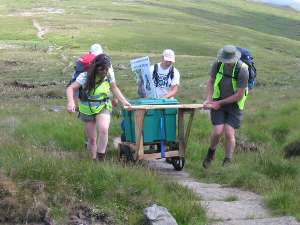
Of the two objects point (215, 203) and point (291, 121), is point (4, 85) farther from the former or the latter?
point (215, 203)

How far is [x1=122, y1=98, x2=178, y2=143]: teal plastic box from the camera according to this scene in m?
11.1

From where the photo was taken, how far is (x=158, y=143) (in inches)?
443

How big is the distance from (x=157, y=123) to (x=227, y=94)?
1359 mm

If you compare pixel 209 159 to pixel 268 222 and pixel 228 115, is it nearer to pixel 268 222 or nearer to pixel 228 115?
pixel 228 115

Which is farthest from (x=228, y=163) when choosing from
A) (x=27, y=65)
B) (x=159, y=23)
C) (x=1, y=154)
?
(x=159, y=23)

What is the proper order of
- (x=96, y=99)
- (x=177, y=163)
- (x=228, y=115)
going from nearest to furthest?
(x=96, y=99) < (x=228, y=115) < (x=177, y=163)

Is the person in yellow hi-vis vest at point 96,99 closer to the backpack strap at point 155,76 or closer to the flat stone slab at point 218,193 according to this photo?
the flat stone slab at point 218,193

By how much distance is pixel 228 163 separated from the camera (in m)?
10.9

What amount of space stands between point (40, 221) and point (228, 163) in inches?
197

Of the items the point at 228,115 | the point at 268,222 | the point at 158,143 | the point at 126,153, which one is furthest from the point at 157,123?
the point at 268,222

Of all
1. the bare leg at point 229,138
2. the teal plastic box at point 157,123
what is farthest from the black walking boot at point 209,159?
the teal plastic box at point 157,123

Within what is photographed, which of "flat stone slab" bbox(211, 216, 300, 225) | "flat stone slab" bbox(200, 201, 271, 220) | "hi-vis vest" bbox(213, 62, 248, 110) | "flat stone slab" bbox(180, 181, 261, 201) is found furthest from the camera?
"hi-vis vest" bbox(213, 62, 248, 110)

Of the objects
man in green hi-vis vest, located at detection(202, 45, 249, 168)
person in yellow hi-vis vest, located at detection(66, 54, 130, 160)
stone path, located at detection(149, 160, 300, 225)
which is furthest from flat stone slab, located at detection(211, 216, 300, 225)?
man in green hi-vis vest, located at detection(202, 45, 249, 168)

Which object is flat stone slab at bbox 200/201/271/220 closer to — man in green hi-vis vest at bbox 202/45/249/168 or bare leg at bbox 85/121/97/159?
bare leg at bbox 85/121/97/159
